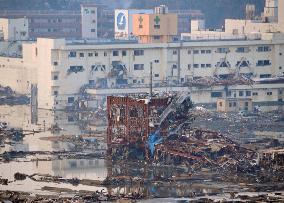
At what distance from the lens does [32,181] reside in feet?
117

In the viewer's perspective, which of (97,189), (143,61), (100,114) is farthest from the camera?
(143,61)

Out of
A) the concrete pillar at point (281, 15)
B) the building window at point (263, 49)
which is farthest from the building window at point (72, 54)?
the concrete pillar at point (281, 15)

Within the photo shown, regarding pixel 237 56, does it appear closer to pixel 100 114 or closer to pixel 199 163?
pixel 100 114

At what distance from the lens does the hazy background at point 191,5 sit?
74750 mm

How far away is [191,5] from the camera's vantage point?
3027 inches

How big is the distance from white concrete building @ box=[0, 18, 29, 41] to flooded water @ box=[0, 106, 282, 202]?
11.7 metres

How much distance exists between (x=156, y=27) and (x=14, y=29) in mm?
7351

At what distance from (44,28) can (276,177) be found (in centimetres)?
3516

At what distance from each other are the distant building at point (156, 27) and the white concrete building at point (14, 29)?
652 cm

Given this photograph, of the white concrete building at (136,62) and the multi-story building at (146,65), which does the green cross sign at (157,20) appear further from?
the white concrete building at (136,62)

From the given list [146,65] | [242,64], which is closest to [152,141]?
[146,65]

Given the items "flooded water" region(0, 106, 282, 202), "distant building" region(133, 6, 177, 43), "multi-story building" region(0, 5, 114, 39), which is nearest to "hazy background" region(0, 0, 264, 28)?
"multi-story building" region(0, 5, 114, 39)

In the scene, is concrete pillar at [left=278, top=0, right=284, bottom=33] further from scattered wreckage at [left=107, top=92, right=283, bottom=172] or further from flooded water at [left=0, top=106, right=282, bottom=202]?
scattered wreckage at [left=107, top=92, right=283, bottom=172]

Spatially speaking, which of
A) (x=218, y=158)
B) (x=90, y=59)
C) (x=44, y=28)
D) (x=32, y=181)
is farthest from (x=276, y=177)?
(x=44, y=28)
